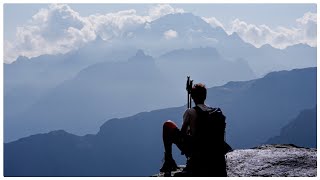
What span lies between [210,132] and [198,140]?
26 centimetres

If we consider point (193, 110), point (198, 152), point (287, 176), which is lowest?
point (287, 176)

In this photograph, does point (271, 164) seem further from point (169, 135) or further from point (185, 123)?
point (185, 123)

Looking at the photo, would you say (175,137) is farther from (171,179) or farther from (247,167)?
(247,167)

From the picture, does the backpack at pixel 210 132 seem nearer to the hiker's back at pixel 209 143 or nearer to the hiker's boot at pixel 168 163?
the hiker's back at pixel 209 143

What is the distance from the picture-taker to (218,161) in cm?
862

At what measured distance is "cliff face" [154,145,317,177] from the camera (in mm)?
9891

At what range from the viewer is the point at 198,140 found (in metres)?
8.37

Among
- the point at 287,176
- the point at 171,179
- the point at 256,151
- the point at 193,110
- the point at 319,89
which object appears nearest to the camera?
the point at 193,110

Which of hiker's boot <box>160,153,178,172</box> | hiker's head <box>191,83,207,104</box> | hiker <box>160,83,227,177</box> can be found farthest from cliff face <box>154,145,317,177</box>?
hiker's head <box>191,83,207,104</box>

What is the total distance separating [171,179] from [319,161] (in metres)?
3.70

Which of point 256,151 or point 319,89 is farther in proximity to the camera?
point 319,89

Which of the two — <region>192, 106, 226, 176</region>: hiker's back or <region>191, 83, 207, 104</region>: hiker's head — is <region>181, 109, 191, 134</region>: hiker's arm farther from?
<region>191, 83, 207, 104</region>: hiker's head

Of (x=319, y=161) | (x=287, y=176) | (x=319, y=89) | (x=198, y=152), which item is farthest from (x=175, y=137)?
(x=319, y=89)

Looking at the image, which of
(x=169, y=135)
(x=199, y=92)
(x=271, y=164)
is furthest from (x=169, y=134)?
(x=271, y=164)
